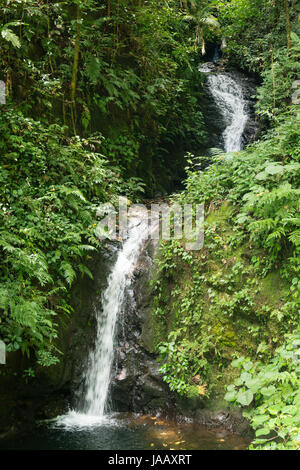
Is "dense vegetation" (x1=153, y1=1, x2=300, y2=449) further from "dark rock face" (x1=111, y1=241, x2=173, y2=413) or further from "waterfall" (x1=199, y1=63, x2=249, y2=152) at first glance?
"waterfall" (x1=199, y1=63, x2=249, y2=152)

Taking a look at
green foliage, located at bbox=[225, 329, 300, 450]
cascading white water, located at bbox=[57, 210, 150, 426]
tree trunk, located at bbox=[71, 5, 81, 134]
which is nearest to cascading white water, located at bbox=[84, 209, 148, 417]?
cascading white water, located at bbox=[57, 210, 150, 426]

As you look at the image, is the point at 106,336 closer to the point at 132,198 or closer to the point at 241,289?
the point at 241,289

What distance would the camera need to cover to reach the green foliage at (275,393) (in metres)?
3.13

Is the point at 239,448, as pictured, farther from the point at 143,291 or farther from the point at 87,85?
the point at 87,85

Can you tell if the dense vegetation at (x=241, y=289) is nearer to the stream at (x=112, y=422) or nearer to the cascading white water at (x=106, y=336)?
the stream at (x=112, y=422)

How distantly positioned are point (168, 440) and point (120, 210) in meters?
4.62

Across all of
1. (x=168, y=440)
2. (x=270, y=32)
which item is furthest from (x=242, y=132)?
(x=168, y=440)

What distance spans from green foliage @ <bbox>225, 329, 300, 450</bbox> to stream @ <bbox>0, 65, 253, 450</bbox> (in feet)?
2.17

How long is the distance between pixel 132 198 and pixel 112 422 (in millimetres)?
5060

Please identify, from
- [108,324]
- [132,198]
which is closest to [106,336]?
[108,324]

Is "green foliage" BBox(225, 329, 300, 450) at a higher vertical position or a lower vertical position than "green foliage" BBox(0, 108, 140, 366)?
lower

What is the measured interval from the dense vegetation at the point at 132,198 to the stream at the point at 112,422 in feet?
1.72

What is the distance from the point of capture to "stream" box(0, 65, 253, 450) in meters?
4.23

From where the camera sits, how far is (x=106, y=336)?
600 cm
